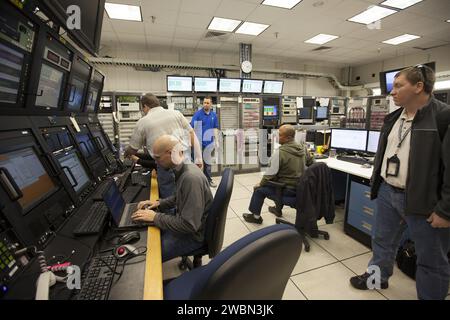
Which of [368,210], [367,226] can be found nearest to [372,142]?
[368,210]

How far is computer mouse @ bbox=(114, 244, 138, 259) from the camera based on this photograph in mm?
969

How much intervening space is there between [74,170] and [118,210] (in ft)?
1.52

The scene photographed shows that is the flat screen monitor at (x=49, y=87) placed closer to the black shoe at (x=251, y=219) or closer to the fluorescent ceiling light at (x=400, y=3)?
the black shoe at (x=251, y=219)

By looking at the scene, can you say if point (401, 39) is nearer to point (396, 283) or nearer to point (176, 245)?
point (396, 283)

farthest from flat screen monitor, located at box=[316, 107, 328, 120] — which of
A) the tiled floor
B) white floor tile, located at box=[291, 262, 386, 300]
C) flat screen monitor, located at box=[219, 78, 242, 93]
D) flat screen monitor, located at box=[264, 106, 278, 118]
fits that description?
white floor tile, located at box=[291, 262, 386, 300]

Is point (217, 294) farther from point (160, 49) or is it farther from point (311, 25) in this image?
point (160, 49)

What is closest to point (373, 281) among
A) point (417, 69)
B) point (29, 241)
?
point (417, 69)

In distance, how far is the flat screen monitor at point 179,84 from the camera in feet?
15.5

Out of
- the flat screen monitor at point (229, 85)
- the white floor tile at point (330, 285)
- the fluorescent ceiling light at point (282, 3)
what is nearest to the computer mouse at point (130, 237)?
the white floor tile at point (330, 285)

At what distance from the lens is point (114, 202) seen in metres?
1.27

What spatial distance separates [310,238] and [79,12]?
9.43 feet

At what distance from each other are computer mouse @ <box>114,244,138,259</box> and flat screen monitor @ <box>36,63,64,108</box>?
1.00 meters

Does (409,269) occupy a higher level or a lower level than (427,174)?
lower

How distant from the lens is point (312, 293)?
1.70m
